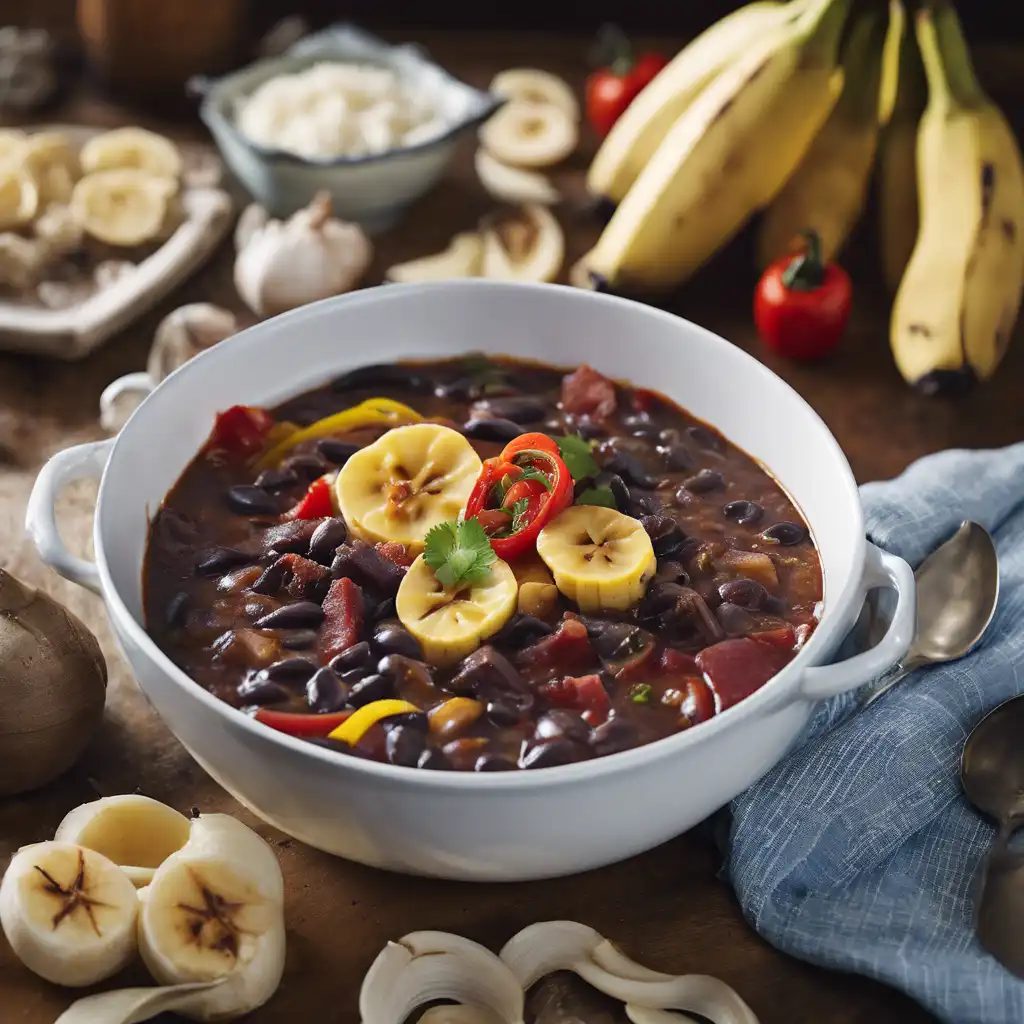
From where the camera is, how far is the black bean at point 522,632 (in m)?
2.92

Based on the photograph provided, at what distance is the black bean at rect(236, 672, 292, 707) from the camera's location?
2.77m

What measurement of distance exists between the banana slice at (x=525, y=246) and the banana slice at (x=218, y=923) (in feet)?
8.86

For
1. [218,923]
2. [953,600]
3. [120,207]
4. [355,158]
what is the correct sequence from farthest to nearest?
[120,207] → [355,158] → [953,600] → [218,923]

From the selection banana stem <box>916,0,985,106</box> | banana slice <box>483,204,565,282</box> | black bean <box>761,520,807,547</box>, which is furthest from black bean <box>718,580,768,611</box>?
banana stem <box>916,0,985,106</box>

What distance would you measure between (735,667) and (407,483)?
90cm

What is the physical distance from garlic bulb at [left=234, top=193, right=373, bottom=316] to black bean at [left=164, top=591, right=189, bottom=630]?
172cm

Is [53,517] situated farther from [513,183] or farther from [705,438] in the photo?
[513,183]

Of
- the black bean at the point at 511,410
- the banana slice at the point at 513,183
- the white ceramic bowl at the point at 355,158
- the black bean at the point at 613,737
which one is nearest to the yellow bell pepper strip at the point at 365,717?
the black bean at the point at 613,737

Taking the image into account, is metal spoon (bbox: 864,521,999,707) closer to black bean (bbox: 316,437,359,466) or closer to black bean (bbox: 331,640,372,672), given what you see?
black bean (bbox: 331,640,372,672)

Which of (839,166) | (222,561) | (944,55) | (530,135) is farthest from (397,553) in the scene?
(530,135)

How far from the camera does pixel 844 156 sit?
15.8 feet

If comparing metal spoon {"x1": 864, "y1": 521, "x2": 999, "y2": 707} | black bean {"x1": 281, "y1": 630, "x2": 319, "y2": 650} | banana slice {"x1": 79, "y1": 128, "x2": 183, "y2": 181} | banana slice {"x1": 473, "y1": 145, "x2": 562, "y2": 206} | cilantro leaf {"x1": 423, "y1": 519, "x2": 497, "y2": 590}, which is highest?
cilantro leaf {"x1": 423, "y1": 519, "x2": 497, "y2": 590}

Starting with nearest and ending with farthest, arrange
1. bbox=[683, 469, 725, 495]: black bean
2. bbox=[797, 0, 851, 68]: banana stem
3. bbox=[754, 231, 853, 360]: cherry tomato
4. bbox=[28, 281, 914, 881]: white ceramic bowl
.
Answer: bbox=[28, 281, 914, 881]: white ceramic bowl
bbox=[683, 469, 725, 495]: black bean
bbox=[754, 231, 853, 360]: cherry tomato
bbox=[797, 0, 851, 68]: banana stem

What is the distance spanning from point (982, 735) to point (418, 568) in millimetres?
1277
